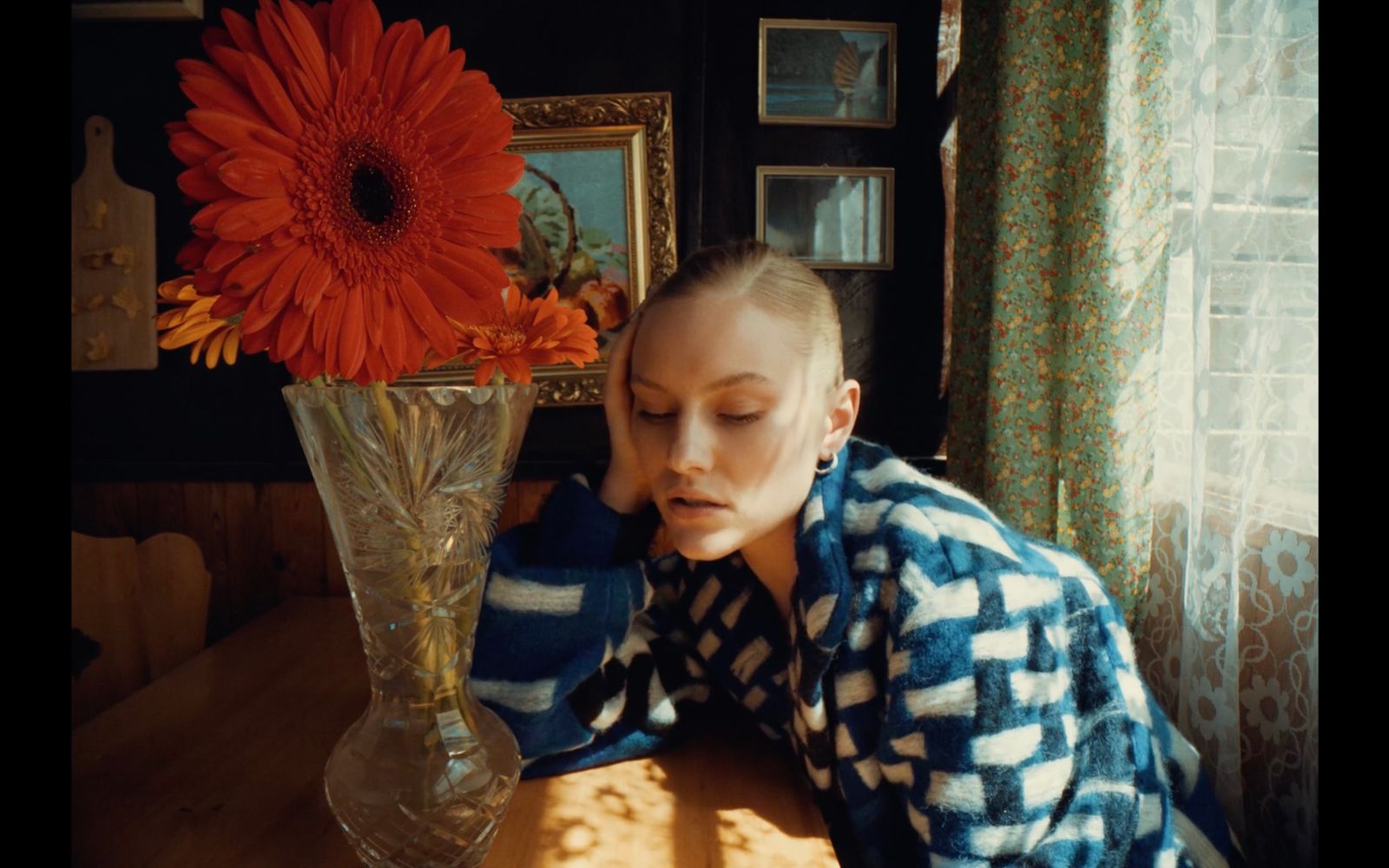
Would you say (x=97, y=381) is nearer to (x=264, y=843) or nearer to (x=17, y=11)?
(x=264, y=843)

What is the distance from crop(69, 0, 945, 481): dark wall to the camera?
4.69 feet

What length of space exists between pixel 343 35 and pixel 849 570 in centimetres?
66

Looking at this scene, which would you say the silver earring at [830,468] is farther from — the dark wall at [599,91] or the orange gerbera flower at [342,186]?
the dark wall at [599,91]

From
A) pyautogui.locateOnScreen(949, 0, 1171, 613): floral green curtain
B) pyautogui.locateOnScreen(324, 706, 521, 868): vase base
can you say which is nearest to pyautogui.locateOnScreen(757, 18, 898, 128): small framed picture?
pyautogui.locateOnScreen(949, 0, 1171, 613): floral green curtain

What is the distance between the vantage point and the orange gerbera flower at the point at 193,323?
0.45 m

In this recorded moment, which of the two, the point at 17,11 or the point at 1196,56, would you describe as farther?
the point at 1196,56

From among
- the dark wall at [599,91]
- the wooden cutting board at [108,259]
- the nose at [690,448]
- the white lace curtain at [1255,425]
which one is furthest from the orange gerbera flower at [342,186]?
the wooden cutting board at [108,259]

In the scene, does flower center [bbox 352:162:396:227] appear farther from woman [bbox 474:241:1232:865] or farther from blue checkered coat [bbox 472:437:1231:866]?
blue checkered coat [bbox 472:437:1231:866]

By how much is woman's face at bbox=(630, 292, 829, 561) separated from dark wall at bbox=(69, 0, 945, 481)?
772 mm

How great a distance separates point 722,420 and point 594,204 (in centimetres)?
88

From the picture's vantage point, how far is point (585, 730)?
2.58 feet

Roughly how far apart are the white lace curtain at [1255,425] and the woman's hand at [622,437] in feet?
2.54

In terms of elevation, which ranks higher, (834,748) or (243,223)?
(243,223)

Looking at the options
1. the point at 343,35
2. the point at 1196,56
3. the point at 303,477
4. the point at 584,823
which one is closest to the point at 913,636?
the point at 584,823
